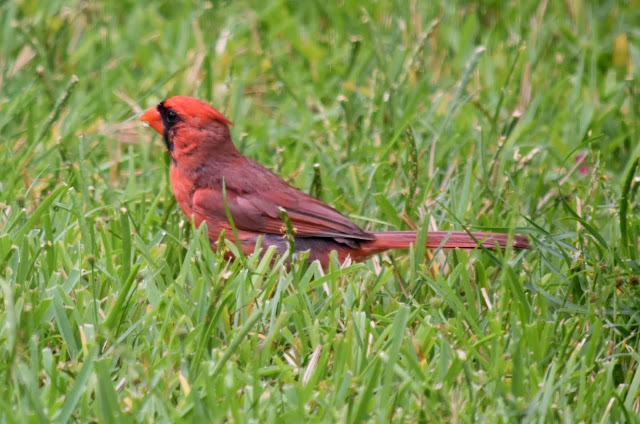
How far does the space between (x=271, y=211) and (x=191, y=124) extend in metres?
0.51

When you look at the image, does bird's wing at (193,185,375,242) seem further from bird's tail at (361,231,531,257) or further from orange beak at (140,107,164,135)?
orange beak at (140,107,164,135)

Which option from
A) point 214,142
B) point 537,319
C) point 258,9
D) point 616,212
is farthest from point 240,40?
point 537,319

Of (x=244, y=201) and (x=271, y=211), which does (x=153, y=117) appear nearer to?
(x=244, y=201)

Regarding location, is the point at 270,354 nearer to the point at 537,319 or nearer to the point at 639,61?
the point at 537,319

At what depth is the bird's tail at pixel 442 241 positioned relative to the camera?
11.0ft

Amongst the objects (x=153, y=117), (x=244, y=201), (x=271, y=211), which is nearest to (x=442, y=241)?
(x=271, y=211)

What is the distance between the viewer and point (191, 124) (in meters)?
3.96

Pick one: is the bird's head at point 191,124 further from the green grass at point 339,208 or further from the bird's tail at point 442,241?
the bird's tail at point 442,241

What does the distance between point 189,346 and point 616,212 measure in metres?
1.76

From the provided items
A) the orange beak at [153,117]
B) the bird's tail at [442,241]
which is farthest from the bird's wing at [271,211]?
the orange beak at [153,117]

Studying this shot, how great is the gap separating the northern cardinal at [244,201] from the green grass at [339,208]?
4.2 inches

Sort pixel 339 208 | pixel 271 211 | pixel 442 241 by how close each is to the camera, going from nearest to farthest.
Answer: pixel 442 241 < pixel 271 211 < pixel 339 208

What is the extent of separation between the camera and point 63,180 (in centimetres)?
396

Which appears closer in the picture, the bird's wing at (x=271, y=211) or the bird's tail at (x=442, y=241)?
the bird's tail at (x=442, y=241)
